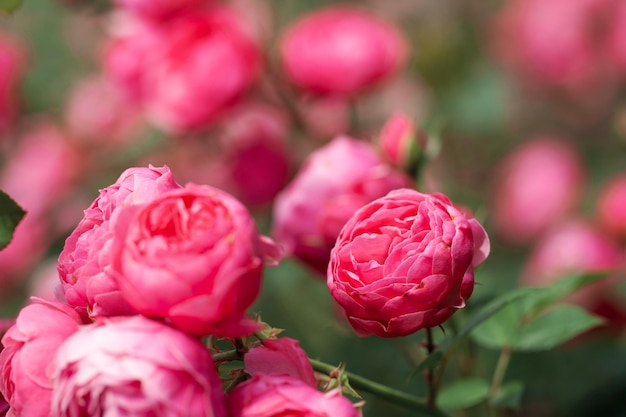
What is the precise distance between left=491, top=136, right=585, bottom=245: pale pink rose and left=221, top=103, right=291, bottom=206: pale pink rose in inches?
24.2

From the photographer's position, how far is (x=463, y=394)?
70 cm

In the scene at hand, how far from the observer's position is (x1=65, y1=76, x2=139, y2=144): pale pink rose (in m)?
1.58

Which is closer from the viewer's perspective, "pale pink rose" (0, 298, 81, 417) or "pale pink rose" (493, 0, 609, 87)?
"pale pink rose" (0, 298, 81, 417)

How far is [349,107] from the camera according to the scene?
3.95 feet

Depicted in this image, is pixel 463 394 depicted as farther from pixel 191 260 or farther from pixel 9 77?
pixel 9 77

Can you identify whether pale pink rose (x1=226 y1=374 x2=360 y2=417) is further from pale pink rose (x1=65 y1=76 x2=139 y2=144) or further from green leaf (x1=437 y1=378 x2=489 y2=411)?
pale pink rose (x1=65 y1=76 x2=139 y2=144)

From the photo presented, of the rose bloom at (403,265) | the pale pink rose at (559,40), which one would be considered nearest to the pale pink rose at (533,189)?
the pale pink rose at (559,40)

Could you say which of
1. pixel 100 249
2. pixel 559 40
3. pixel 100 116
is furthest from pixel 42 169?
pixel 100 249

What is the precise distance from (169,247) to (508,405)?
13.8 inches

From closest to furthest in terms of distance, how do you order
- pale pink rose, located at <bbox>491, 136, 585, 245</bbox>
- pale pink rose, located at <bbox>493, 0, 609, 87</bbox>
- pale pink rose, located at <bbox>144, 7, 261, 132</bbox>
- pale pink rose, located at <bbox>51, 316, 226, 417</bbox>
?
pale pink rose, located at <bbox>51, 316, 226, 417</bbox> < pale pink rose, located at <bbox>144, 7, 261, 132</bbox> < pale pink rose, located at <bbox>491, 136, 585, 245</bbox> < pale pink rose, located at <bbox>493, 0, 609, 87</bbox>

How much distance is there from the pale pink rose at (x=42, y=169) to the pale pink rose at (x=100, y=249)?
919 mm

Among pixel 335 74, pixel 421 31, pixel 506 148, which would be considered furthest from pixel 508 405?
pixel 506 148

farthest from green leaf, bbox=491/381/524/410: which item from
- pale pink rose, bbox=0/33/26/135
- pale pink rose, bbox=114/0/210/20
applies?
pale pink rose, bbox=0/33/26/135

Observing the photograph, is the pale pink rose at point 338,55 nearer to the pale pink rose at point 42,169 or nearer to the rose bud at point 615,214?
the rose bud at point 615,214
